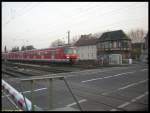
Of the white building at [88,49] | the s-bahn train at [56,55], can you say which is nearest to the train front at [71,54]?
the s-bahn train at [56,55]

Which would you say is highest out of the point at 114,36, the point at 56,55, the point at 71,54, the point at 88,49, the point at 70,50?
the point at 114,36

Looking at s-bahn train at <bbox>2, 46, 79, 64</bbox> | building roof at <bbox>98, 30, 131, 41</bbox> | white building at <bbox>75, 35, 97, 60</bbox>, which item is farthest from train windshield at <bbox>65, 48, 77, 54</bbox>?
building roof at <bbox>98, 30, 131, 41</bbox>

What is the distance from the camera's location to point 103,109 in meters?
6.79

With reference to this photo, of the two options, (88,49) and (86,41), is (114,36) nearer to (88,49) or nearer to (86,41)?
(88,49)

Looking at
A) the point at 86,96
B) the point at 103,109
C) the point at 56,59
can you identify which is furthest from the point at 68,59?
the point at 103,109

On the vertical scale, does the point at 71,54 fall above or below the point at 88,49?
below

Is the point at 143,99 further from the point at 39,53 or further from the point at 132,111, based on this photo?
the point at 39,53

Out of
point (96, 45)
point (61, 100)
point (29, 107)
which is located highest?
point (96, 45)

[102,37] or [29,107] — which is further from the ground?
[102,37]

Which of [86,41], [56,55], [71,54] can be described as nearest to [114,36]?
[86,41]

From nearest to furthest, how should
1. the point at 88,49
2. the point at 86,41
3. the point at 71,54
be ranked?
the point at 71,54 < the point at 88,49 < the point at 86,41

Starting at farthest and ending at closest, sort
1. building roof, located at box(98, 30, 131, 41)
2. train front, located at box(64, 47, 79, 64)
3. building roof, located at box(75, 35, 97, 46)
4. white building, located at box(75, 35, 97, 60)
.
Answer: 1. building roof, located at box(75, 35, 97, 46)
2. white building, located at box(75, 35, 97, 60)
3. building roof, located at box(98, 30, 131, 41)
4. train front, located at box(64, 47, 79, 64)

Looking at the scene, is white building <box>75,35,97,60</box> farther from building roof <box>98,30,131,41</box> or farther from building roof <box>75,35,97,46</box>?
building roof <box>98,30,131,41</box>

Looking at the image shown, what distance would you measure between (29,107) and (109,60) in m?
35.8
